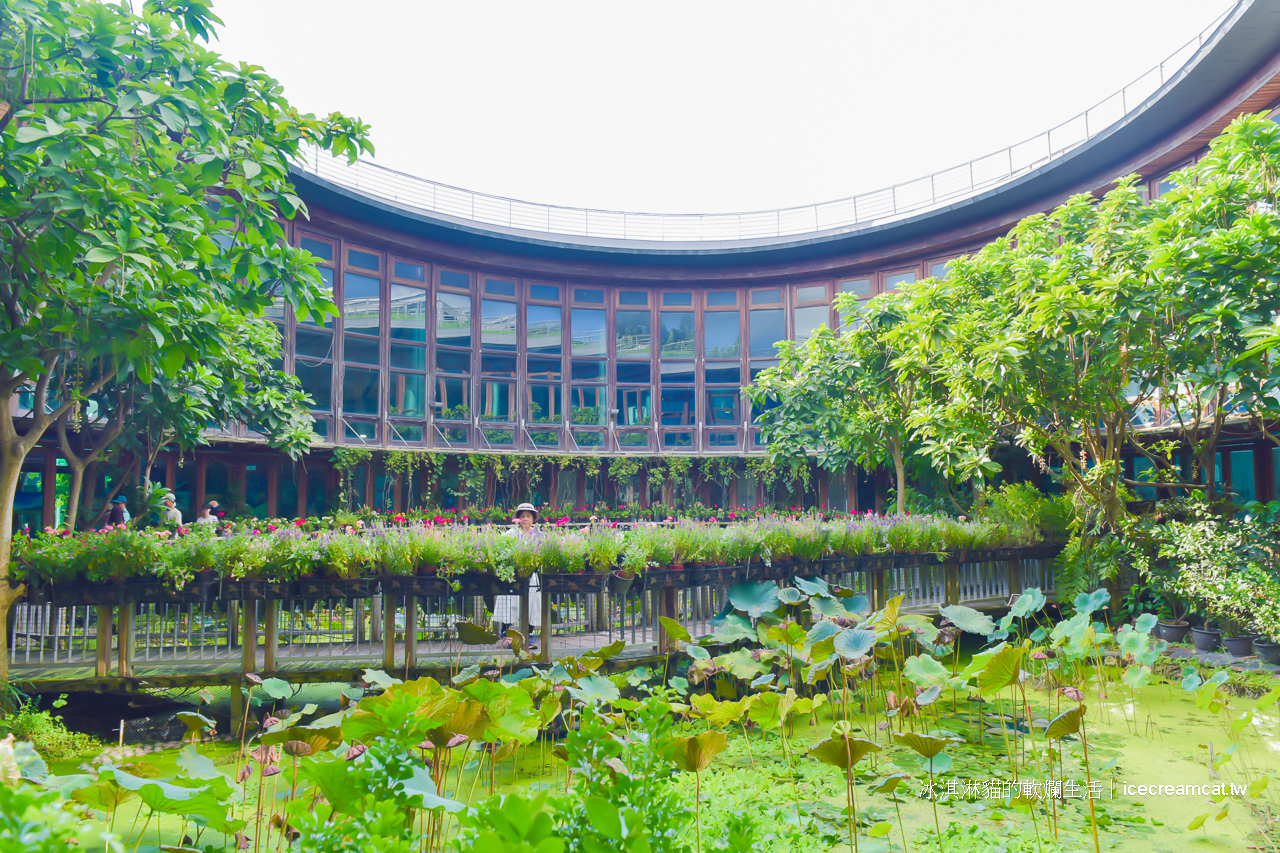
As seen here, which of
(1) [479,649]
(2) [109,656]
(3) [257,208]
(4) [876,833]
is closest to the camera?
(4) [876,833]

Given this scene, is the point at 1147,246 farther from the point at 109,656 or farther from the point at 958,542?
the point at 109,656

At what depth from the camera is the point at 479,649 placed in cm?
673

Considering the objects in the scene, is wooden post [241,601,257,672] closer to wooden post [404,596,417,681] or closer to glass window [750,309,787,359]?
wooden post [404,596,417,681]

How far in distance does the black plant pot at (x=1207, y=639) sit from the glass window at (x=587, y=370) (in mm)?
14366

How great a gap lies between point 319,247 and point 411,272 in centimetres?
235

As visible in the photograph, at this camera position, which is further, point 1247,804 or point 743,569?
point 743,569

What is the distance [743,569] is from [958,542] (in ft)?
11.8

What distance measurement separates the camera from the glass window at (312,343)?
51.8 feet

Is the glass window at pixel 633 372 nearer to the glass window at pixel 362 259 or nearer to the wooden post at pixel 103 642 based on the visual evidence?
the glass window at pixel 362 259

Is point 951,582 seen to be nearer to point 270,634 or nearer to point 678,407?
point 270,634

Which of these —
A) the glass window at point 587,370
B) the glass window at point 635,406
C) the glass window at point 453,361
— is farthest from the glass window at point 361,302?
the glass window at point 635,406

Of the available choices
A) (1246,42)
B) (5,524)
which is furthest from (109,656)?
(1246,42)

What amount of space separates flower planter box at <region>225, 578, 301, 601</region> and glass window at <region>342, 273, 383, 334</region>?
11.7 meters

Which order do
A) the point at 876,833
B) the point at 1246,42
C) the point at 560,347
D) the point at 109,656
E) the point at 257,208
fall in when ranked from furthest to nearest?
the point at 560,347, the point at 1246,42, the point at 109,656, the point at 257,208, the point at 876,833
